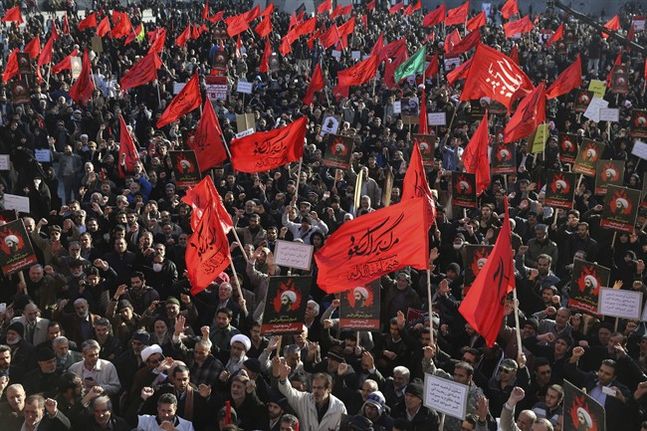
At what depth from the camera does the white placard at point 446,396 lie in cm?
663

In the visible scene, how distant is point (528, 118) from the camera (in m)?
14.6

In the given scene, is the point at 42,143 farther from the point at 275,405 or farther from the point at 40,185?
the point at 275,405

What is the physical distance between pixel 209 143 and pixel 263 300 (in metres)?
4.59

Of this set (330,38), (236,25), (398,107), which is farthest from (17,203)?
(236,25)

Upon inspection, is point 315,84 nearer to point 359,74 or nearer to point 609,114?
point 359,74

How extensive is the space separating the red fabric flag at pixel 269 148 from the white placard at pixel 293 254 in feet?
10.3

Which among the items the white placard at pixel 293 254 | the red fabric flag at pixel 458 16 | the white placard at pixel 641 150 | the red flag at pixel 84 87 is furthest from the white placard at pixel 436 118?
the red fabric flag at pixel 458 16

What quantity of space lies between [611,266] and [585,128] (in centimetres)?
796

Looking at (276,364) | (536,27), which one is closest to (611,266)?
(276,364)

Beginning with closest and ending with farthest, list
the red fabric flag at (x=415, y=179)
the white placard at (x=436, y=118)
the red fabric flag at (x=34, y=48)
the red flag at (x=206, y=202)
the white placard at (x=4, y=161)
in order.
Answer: the red fabric flag at (x=415, y=179) → the red flag at (x=206, y=202) → the white placard at (x=4, y=161) → the white placard at (x=436, y=118) → the red fabric flag at (x=34, y=48)

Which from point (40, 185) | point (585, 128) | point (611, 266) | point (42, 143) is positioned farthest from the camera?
point (585, 128)

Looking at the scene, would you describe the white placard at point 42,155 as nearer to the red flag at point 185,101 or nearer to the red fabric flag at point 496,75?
the red flag at point 185,101

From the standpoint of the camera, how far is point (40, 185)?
14.4m

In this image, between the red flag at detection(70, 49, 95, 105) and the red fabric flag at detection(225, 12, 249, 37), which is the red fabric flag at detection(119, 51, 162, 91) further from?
the red fabric flag at detection(225, 12, 249, 37)
